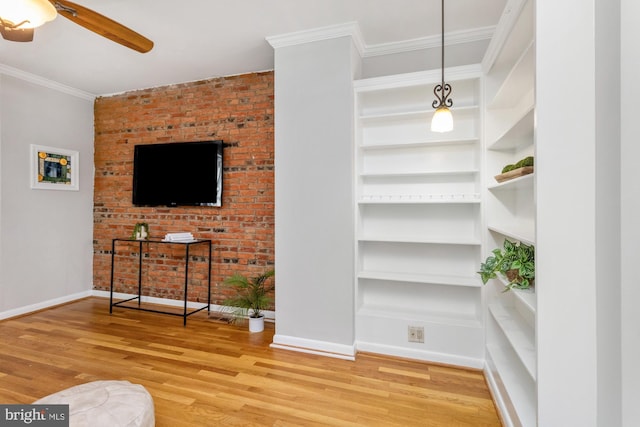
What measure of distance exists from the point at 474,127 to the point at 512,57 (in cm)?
65

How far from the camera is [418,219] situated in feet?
9.33

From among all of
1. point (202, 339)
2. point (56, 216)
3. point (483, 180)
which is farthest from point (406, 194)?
point (56, 216)

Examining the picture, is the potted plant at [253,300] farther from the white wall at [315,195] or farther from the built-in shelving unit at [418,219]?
the built-in shelving unit at [418,219]

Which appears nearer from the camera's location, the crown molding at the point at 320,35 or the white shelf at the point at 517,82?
the white shelf at the point at 517,82

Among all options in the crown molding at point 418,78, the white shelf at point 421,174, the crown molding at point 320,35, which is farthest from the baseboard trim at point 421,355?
the crown molding at point 320,35

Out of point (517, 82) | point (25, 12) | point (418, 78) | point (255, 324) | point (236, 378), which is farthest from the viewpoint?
point (255, 324)

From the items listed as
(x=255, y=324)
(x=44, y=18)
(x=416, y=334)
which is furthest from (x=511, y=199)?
(x=44, y=18)

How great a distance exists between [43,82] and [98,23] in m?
2.80

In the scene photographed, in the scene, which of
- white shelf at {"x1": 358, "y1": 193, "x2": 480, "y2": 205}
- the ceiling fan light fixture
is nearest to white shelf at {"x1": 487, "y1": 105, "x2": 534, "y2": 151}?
white shelf at {"x1": 358, "y1": 193, "x2": 480, "y2": 205}

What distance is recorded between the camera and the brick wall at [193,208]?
355cm

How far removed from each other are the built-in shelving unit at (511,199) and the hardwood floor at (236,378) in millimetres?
249

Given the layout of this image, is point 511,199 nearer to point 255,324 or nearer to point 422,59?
point 422,59

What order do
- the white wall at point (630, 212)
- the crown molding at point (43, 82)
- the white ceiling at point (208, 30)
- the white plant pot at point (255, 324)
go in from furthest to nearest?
the crown molding at point (43, 82)
the white plant pot at point (255, 324)
the white ceiling at point (208, 30)
the white wall at point (630, 212)

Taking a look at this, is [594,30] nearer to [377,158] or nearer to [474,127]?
[474,127]
